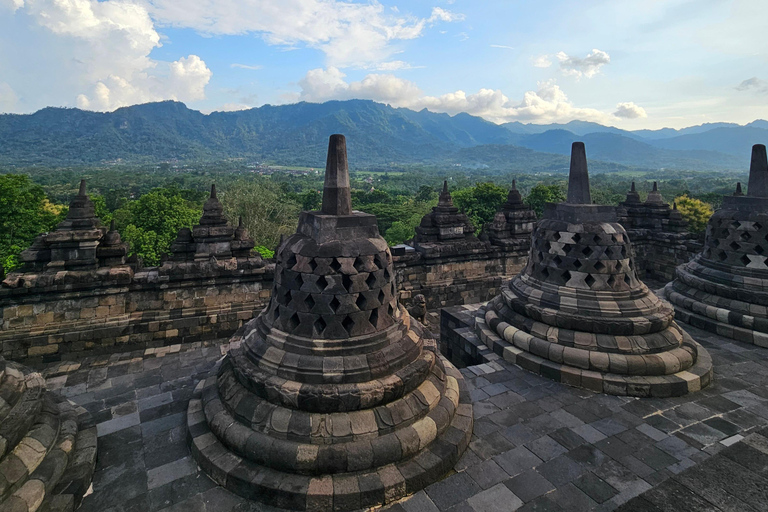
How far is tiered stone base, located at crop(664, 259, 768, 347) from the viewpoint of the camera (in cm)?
703

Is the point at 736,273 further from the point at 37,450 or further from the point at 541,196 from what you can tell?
the point at 541,196

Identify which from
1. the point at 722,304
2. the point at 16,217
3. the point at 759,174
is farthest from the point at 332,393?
the point at 16,217

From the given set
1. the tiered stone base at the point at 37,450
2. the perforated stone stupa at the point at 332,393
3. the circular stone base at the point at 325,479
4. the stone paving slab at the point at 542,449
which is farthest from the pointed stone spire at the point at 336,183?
the tiered stone base at the point at 37,450

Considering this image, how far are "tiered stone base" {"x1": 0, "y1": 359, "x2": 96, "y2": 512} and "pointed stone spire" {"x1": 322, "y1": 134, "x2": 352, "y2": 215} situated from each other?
3.36m

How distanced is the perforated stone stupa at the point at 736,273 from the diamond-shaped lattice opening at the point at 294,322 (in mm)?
8183

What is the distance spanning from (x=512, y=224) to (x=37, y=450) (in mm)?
12714

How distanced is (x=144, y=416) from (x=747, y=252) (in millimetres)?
10890

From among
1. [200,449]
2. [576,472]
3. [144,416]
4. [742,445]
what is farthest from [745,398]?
[144,416]

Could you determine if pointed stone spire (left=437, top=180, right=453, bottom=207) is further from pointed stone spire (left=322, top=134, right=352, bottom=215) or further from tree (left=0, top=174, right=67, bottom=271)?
tree (left=0, top=174, right=67, bottom=271)

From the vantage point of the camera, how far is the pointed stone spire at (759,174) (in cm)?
772

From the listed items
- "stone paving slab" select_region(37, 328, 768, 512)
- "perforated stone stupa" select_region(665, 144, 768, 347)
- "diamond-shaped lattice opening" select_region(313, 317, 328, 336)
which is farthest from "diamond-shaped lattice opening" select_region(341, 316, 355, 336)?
"perforated stone stupa" select_region(665, 144, 768, 347)

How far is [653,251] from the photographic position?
560 inches

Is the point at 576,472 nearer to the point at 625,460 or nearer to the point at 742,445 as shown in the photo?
the point at 625,460

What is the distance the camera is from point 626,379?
5.36 meters
